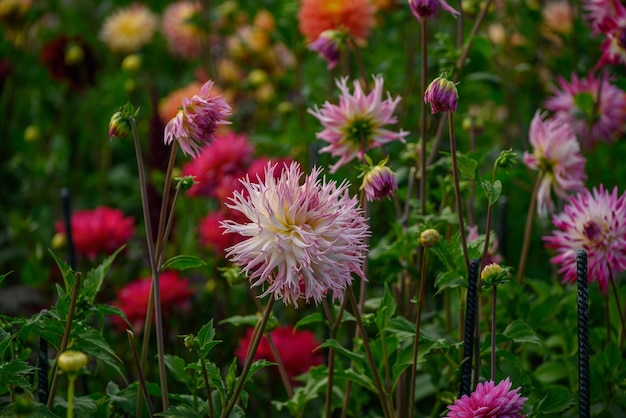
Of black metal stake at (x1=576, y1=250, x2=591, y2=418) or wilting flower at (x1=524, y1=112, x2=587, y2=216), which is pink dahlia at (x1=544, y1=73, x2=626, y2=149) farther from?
black metal stake at (x1=576, y1=250, x2=591, y2=418)

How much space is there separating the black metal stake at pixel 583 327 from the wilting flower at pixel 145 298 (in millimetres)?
949

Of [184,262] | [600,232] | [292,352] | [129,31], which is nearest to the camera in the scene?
[184,262]

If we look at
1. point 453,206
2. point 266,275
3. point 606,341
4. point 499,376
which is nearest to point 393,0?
point 453,206

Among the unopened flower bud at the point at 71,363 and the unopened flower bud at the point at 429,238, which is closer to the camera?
the unopened flower bud at the point at 71,363

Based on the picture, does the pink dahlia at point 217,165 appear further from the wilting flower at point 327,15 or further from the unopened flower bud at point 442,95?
the unopened flower bud at point 442,95

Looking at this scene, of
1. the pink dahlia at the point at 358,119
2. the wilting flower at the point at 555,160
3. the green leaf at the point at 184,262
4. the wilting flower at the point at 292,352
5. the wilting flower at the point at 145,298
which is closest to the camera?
the green leaf at the point at 184,262

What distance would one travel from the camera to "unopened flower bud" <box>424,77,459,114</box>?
1105mm

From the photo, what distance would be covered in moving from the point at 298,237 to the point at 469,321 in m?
0.31

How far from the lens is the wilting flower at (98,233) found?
201cm

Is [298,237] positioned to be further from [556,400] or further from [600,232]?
[600,232]

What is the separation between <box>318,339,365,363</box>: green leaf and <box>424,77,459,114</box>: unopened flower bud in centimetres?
34

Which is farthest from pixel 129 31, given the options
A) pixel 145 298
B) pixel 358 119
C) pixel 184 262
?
pixel 184 262

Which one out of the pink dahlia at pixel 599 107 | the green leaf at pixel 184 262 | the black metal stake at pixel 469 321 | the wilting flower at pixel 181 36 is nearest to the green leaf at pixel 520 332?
the black metal stake at pixel 469 321

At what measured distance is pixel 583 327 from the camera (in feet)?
3.79
